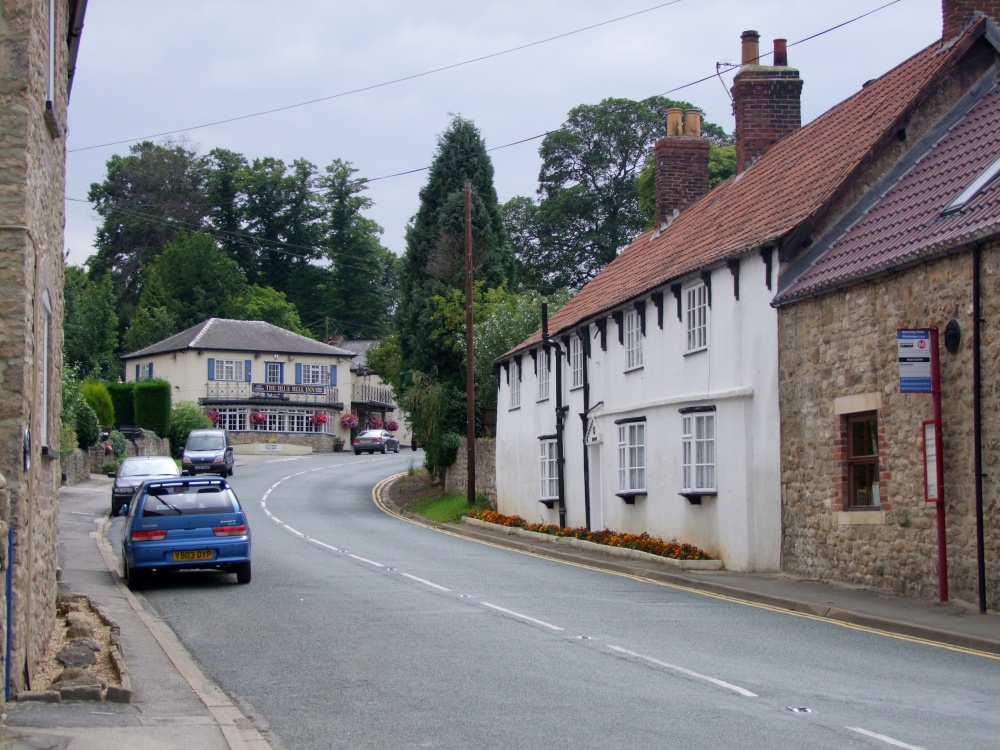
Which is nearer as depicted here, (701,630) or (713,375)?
(701,630)

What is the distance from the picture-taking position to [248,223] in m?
95.1

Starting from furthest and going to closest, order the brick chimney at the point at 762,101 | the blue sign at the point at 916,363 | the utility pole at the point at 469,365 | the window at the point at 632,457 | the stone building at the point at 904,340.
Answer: the utility pole at the point at 469,365
the brick chimney at the point at 762,101
the window at the point at 632,457
the blue sign at the point at 916,363
the stone building at the point at 904,340

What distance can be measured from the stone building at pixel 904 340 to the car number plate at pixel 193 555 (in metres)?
8.85

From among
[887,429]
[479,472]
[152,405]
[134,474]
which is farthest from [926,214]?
[152,405]

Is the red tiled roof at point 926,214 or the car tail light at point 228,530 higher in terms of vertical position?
the red tiled roof at point 926,214

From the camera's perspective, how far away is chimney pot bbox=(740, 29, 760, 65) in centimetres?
2627

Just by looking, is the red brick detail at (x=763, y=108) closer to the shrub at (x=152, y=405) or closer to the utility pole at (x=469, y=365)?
the utility pole at (x=469, y=365)

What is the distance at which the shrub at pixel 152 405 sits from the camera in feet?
197

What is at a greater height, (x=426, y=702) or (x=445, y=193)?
(x=445, y=193)

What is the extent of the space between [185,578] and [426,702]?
1157 centimetres

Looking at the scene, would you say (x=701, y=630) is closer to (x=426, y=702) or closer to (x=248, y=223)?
→ (x=426, y=702)

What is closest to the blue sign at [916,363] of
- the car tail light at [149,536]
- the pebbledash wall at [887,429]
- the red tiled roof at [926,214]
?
the pebbledash wall at [887,429]

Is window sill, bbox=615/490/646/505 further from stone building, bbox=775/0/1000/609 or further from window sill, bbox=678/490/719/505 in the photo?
stone building, bbox=775/0/1000/609

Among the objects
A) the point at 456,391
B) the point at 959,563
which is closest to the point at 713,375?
the point at 959,563
